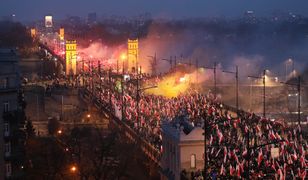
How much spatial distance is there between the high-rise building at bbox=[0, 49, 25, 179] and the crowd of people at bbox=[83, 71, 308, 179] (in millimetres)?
3489

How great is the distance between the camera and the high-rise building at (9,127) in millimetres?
11281

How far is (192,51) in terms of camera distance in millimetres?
58875

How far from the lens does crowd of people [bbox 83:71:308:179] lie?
983 centimetres

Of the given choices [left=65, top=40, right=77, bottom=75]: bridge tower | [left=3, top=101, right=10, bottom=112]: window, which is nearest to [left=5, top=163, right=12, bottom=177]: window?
[left=3, top=101, right=10, bottom=112]: window

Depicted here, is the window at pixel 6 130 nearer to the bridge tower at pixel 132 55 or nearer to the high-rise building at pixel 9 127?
the high-rise building at pixel 9 127

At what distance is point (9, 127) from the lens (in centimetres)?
1151

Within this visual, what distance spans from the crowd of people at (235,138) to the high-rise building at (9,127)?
3489 mm

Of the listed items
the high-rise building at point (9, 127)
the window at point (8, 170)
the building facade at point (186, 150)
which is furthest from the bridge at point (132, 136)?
the window at point (8, 170)

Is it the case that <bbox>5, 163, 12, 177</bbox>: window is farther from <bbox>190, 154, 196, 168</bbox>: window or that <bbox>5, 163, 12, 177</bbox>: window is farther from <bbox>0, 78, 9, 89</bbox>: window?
<bbox>190, 154, 196, 168</bbox>: window

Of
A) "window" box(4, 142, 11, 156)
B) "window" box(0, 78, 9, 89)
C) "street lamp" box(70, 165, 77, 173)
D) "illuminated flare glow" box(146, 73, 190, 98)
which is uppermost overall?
"window" box(0, 78, 9, 89)

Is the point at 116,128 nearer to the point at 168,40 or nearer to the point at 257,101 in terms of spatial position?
the point at 257,101

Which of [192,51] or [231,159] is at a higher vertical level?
[192,51]

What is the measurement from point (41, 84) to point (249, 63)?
19590mm

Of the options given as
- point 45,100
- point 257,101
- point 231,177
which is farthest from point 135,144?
point 257,101
